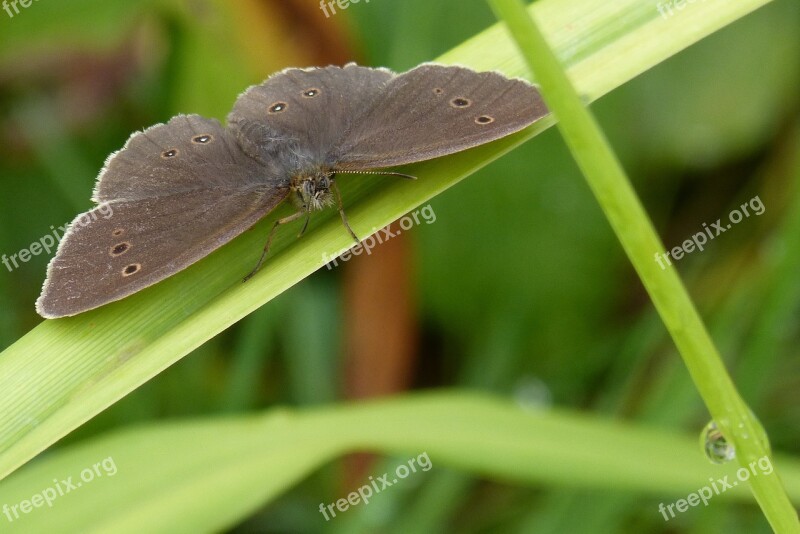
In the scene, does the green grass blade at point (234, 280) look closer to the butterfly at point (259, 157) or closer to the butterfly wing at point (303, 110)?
the butterfly at point (259, 157)

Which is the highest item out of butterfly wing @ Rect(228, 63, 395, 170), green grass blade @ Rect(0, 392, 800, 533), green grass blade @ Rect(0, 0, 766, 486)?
butterfly wing @ Rect(228, 63, 395, 170)

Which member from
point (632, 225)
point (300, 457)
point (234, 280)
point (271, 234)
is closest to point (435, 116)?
point (271, 234)

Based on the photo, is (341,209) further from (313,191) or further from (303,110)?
(303,110)

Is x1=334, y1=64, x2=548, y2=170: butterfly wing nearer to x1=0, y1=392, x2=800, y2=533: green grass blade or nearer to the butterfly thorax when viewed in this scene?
the butterfly thorax

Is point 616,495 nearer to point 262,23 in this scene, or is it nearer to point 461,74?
point 461,74

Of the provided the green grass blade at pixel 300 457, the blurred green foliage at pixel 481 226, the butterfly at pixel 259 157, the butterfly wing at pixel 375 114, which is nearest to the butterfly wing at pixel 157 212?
the butterfly at pixel 259 157

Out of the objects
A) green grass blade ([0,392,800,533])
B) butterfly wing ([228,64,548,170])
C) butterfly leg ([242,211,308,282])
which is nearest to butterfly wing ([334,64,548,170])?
butterfly wing ([228,64,548,170])

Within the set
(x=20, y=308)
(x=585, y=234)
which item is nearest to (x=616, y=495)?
(x=585, y=234)
